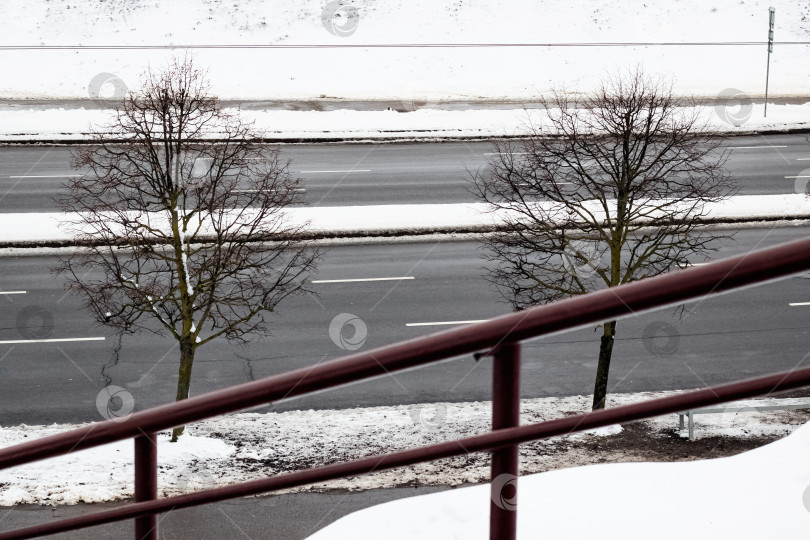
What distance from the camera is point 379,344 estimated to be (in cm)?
1457

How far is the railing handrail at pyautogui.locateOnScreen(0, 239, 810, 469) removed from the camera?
147 centimetres

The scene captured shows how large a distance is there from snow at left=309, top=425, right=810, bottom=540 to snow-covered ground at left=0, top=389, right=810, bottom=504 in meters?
6.44

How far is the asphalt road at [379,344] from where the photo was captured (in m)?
13.4

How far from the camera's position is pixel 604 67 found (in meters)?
31.1

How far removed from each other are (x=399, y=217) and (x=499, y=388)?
60.5ft

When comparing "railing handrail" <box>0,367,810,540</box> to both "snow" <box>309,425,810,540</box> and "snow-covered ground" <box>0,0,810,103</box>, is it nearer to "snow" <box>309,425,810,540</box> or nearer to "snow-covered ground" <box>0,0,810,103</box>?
"snow" <box>309,425,810,540</box>

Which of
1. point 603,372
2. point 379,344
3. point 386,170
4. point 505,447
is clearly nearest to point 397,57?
point 386,170

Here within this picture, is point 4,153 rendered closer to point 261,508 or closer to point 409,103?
point 409,103

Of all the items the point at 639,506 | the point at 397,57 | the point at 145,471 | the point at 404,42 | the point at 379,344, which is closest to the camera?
the point at 145,471

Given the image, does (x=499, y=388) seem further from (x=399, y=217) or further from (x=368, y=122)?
(x=368, y=122)

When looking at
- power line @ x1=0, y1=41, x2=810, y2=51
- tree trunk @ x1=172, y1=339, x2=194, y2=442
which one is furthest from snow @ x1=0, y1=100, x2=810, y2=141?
tree trunk @ x1=172, y1=339, x2=194, y2=442

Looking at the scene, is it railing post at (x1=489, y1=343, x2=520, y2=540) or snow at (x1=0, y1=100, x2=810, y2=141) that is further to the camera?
snow at (x1=0, y1=100, x2=810, y2=141)

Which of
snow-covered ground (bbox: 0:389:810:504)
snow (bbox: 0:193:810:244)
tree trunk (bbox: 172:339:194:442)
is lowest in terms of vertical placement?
snow-covered ground (bbox: 0:389:810:504)

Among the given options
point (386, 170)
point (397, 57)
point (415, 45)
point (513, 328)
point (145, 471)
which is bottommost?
point (145, 471)
